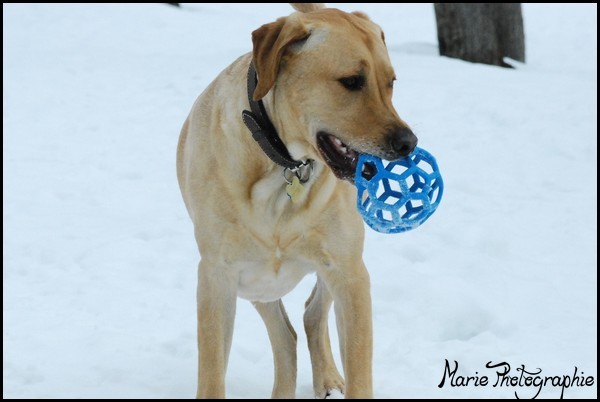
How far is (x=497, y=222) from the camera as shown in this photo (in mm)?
6246

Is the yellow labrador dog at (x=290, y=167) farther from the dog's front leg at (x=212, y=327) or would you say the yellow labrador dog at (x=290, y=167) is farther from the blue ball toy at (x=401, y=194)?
the blue ball toy at (x=401, y=194)

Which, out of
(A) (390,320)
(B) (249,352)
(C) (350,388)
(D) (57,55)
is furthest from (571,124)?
(D) (57,55)

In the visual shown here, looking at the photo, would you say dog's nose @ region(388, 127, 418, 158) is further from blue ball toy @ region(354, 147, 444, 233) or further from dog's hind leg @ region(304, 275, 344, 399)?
dog's hind leg @ region(304, 275, 344, 399)

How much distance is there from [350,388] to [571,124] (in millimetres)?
4832

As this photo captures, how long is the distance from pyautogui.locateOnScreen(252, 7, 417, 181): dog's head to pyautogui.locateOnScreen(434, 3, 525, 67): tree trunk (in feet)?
21.0

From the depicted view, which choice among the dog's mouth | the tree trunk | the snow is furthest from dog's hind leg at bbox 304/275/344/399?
the tree trunk

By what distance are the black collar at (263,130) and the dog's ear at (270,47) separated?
5.5 inches

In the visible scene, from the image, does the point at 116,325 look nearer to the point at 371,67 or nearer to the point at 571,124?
the point at 371,67

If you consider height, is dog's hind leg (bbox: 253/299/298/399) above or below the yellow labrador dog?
below

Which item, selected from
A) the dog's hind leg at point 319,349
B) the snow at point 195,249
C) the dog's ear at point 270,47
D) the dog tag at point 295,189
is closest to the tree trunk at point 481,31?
the snow at point 195,249

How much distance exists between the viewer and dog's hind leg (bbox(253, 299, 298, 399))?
4270mm

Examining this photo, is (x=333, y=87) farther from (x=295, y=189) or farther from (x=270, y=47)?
(x=295, y=189)

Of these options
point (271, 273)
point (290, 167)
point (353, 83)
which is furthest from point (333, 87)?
point (271, 273)

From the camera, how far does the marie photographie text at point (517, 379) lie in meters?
4.23
